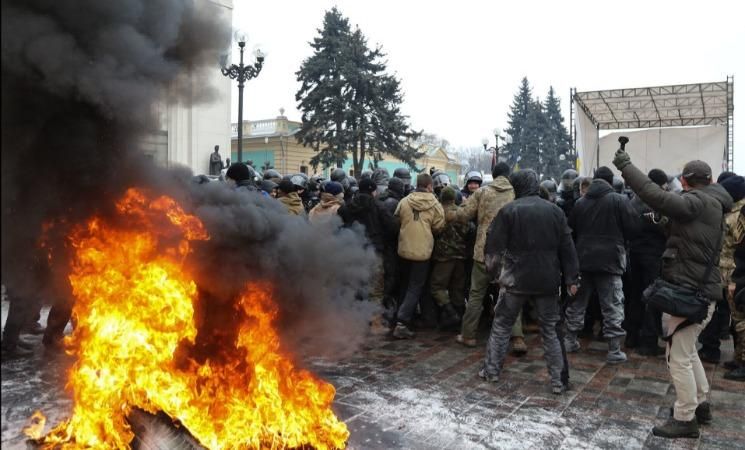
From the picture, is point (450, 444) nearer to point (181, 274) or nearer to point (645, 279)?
point (181, 274)

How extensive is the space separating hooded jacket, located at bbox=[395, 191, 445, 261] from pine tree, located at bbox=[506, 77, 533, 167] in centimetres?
4914

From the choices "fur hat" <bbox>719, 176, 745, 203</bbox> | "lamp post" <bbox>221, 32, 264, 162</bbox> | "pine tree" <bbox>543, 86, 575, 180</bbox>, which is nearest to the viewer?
"fur hat" <bbox>719, 176, 745, 203</bbox>

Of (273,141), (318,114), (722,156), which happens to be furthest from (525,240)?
(273,141)

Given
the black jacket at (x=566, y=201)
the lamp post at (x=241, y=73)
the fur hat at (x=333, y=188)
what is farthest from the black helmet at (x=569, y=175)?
the lamp post at (x=241, y=73)

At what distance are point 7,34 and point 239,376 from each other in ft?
7.73

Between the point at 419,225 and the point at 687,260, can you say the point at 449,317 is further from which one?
the point at 687,260

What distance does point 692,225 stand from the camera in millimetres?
4512

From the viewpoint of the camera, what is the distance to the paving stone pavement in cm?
441

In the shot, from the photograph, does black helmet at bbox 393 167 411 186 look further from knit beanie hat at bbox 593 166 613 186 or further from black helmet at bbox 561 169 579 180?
knit beanie hat at bbox 593 166 613 186

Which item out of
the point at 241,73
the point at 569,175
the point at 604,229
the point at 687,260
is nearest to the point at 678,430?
the point at 687,260

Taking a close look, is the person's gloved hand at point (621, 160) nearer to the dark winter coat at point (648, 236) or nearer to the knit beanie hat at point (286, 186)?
the dark winter coat at point (648, 236)

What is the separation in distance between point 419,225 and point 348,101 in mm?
27602

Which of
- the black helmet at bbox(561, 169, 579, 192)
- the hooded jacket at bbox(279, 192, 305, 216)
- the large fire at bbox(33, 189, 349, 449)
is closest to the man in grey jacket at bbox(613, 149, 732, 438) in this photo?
the large fire at bbox(33, 189, 349, 449)

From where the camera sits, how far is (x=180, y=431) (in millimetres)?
3295
